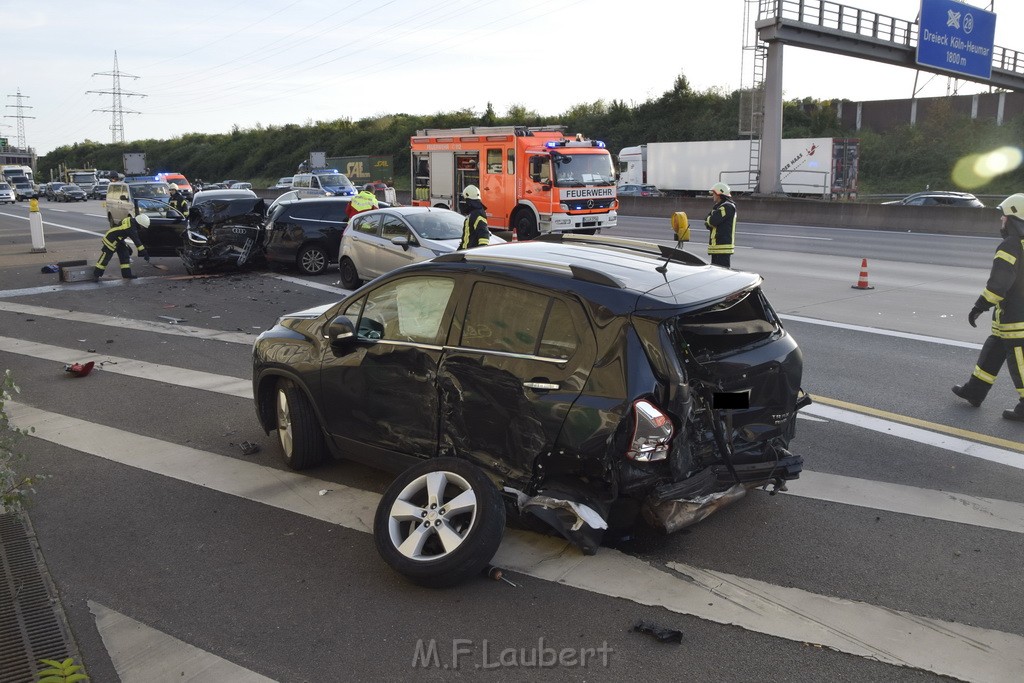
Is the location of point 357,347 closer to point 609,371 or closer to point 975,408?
point 609,371

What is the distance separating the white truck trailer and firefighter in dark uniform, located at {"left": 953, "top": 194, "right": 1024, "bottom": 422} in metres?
32.1

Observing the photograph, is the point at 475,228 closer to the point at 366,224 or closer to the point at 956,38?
the point at 366,224

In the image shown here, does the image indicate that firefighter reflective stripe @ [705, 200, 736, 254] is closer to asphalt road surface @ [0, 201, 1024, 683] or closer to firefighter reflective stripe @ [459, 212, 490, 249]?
firefighter reflective stripe @ [459, 212, 490, 249]

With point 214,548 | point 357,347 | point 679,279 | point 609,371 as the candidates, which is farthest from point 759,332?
point 214,548

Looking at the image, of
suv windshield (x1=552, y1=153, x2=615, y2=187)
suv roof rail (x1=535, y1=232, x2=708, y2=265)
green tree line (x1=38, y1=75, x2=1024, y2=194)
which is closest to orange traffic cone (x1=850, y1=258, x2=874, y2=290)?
suv windshield (x1=552, y1=153, x2=615, y2=187)

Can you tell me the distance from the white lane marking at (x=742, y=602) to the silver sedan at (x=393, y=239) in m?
8.80

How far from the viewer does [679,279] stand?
4.82 metres

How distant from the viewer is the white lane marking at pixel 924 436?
6.27 meters

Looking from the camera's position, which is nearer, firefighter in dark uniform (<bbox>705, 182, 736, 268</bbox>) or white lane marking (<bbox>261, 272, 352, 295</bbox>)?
firefighter in dark uniform (<bbox>705, 182, 736, 268</bbox>)

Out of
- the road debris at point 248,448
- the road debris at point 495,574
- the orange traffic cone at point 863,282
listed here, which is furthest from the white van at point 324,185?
the road debris at point 495,574

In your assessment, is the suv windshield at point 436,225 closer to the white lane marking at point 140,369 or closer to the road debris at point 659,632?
the white lane marking at point 140,369

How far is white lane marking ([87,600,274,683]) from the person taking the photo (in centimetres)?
372

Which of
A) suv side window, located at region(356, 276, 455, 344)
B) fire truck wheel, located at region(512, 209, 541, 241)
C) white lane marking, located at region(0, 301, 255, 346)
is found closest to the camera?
suv side window, located at region(356, 276, 455, 344)

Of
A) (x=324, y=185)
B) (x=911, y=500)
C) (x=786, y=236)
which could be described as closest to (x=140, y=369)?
(x=911, y=500)
